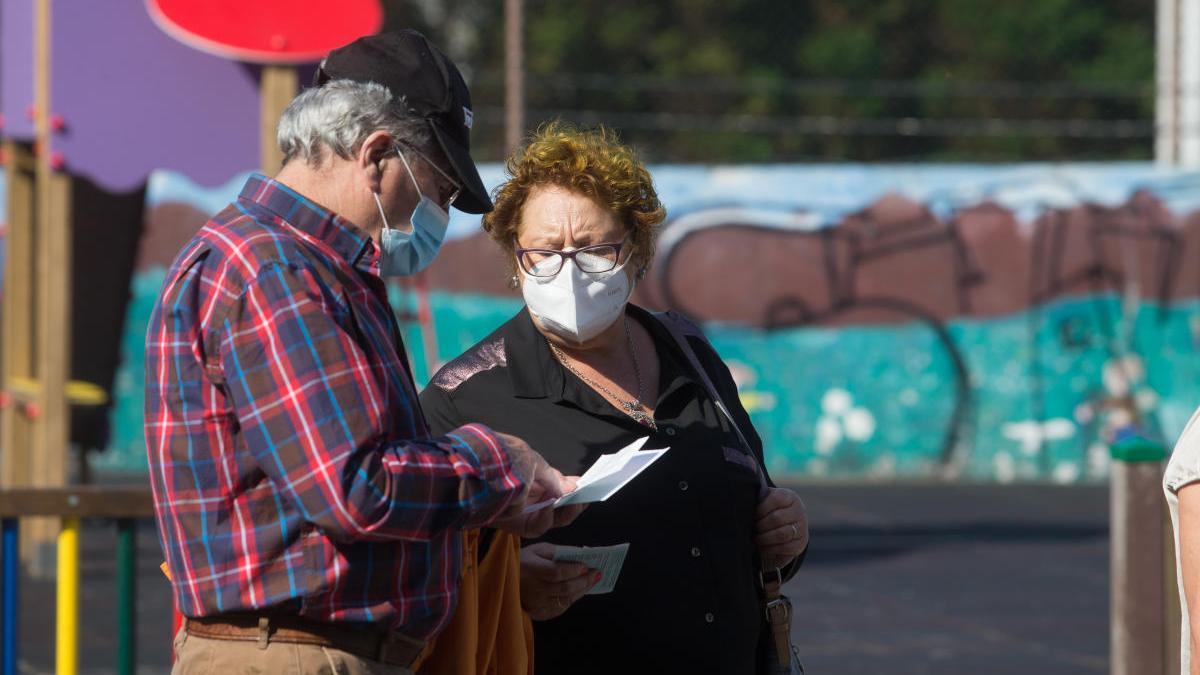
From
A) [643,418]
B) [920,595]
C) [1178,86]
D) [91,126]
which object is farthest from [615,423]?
[1178,86]

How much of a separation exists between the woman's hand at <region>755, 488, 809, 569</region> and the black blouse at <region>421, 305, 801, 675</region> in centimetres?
3

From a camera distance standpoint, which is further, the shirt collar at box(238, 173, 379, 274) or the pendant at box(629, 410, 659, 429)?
the pendant at box(629, 410, 659, 429)

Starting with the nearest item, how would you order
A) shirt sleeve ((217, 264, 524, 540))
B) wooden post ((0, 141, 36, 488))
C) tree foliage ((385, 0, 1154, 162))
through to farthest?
shirt sleeve ((217, 264, 524, 540))
wooden post ((0, 141, 36, 488))
tree foliage ((385, 0, 1154, 162))

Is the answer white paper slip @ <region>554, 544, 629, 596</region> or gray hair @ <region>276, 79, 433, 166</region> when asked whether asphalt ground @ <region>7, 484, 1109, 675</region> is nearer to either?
white paper slip @ <region>554, 544, 629, 596</region>

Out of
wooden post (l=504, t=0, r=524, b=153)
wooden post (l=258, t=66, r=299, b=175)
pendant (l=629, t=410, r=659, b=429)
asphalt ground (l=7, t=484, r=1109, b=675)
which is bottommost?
asphalt ground (l=7, t=484, r=1109, b=675)

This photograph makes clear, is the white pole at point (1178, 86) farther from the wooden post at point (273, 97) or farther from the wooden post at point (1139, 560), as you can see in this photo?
the wooden post at point (1139, 560)

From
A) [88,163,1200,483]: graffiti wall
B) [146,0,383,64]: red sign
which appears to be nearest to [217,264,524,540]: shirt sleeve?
[146,0,383,64]: red sign

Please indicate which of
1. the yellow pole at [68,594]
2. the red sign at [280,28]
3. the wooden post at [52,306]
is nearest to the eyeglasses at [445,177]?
the yellow pole at [68,594]

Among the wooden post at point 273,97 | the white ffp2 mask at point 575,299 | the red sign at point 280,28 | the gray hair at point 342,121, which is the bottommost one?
the white ffp2 mask at point 575,299

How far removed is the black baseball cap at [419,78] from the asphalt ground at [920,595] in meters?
5.09

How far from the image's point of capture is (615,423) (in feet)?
11.6

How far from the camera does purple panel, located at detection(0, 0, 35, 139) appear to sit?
10.3 metres

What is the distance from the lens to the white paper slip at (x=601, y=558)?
3209mm

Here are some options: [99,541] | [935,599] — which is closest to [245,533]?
[935,599]
